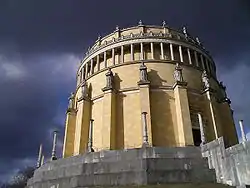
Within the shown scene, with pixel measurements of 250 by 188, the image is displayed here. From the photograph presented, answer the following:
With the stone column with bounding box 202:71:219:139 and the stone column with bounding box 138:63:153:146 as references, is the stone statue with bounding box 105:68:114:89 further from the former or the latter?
the stone column with bounding box 202:71:219:139

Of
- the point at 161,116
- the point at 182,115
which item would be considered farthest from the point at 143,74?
the point at 182,115

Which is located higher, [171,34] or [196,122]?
[171,34]

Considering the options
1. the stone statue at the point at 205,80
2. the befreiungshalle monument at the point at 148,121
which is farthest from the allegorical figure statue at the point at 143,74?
the stone statue at the point at 205,80

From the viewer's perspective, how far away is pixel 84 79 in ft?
119

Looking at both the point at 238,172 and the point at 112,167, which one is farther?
the point at 112,167

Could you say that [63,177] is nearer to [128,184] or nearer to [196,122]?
[128,184]

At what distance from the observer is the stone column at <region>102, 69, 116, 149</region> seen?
27.3m

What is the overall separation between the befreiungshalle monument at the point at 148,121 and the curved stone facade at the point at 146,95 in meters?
0.11

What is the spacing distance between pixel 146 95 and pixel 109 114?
459cm

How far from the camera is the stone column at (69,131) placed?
3281 cm

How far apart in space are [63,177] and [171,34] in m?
24.3

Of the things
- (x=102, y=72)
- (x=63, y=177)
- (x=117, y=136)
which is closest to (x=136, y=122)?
(x=117, y=136)

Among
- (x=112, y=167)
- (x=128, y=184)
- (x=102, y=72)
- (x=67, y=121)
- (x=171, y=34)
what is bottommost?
(x=128, y=184)

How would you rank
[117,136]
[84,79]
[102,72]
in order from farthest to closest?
1. [84,79]
2. [102,72]
3. [117,136]
